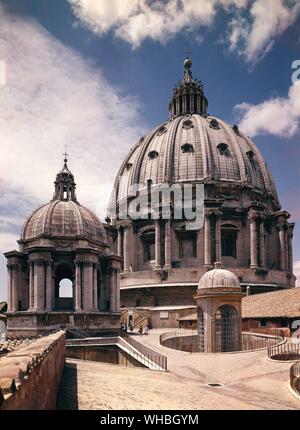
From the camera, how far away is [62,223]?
43.4 m

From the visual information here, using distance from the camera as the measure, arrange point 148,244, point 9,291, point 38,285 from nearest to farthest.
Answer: point 38,285 < point 9,291 < point 148,244

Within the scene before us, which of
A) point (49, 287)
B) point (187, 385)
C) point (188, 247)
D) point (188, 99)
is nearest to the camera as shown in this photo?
point (187, 385)

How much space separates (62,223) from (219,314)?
794 inches

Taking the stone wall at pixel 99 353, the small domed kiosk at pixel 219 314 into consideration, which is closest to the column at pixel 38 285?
the stone wall at pixel 99 353

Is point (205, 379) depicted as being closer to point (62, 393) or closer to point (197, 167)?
point (62, 393)

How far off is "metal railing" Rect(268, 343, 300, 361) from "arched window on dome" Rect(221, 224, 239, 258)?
34.4 m

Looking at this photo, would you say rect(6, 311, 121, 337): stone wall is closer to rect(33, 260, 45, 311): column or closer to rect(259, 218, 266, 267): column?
rect(33, 260, 45, 311): column

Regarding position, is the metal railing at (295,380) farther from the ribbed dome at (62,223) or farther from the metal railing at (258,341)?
the ribbed dome at (62,223)

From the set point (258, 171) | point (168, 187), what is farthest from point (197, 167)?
point (258, 171)

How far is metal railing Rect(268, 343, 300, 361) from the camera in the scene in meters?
24.8

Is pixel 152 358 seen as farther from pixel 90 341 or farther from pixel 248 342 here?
pixel 248 342

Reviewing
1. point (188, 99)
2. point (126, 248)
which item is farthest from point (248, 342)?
point (188, 99)

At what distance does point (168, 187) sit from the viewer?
2514 inches
